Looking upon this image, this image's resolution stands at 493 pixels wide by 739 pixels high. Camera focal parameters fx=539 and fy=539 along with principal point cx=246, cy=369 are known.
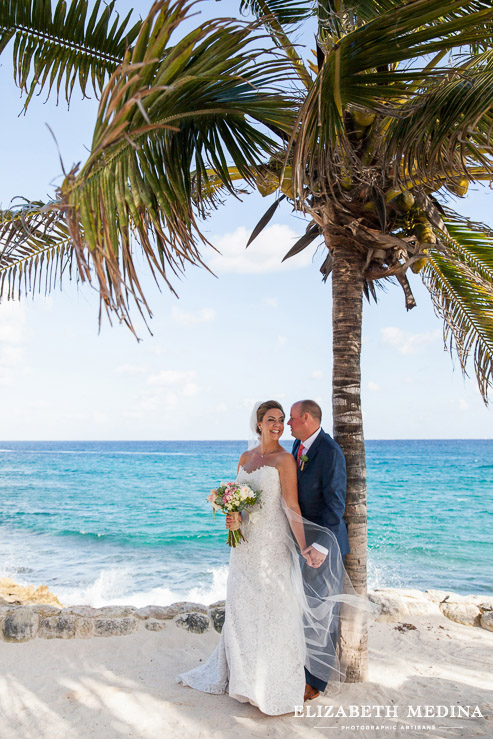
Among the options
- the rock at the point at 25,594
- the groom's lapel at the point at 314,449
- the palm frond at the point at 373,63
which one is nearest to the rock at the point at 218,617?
the rock at the point at 25,594

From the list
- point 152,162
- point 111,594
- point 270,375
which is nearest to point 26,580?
point 111,594

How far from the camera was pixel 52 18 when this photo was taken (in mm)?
3615

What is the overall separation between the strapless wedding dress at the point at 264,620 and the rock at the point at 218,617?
4.49 feet

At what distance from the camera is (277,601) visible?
4.14 m

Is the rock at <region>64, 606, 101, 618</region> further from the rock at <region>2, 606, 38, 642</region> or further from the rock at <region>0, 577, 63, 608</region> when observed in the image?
the rock at <region>0, 577, 63, 608</region>

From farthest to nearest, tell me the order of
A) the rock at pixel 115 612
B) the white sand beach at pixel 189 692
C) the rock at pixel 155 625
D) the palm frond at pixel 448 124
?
the rock at pixel 115 612 → the rock at pixel 155 625 → the white sand beach at pixel 189 692 → the palm frond at pixel 448 124

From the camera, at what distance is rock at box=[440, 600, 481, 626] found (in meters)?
6.21

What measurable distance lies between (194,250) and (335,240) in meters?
2.23

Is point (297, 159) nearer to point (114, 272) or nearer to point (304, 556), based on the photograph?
point (114, 272)

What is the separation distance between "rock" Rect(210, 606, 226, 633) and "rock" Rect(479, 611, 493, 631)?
9.73ft

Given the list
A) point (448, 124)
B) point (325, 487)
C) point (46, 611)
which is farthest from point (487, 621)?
point (448, 124)

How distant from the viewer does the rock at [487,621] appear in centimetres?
610

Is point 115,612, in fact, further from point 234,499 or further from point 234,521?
point 234,499

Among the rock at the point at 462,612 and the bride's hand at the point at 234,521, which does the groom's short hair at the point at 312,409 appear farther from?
the rock at the point at 462,612
